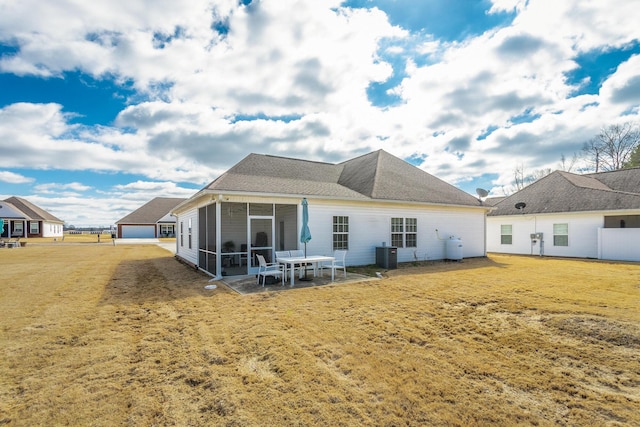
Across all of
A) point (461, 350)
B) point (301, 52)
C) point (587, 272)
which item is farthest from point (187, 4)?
point (587, 272)

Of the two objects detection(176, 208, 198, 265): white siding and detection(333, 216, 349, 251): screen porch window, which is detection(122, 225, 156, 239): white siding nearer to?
detection(176, 208, 198, 265): white siding

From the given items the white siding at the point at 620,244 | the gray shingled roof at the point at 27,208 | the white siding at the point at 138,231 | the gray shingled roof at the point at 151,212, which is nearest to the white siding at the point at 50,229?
the gray shingled roof at the point at 27,208

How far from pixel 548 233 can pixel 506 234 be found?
250 centimetres

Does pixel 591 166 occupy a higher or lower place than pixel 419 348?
higher

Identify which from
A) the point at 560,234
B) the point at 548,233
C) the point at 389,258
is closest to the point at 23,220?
the point at 389,258

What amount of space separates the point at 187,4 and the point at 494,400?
10378 millimetres

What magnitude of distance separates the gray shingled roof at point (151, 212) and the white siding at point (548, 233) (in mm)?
45210

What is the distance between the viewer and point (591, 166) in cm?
3334

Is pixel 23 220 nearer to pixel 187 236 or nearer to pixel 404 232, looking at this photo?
pixel 187 236

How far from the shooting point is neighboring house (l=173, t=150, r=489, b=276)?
445 inches

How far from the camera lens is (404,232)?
14281 mm

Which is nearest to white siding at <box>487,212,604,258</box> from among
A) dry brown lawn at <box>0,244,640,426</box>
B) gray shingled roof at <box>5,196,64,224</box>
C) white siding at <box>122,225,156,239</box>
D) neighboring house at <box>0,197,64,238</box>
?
dry brown lawn at <box>0,244,640,426</box>

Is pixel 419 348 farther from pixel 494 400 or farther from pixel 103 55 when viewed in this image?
pixel 103 55

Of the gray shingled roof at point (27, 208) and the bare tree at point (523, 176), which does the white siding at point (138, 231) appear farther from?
the bare tree at point (523, 176)
